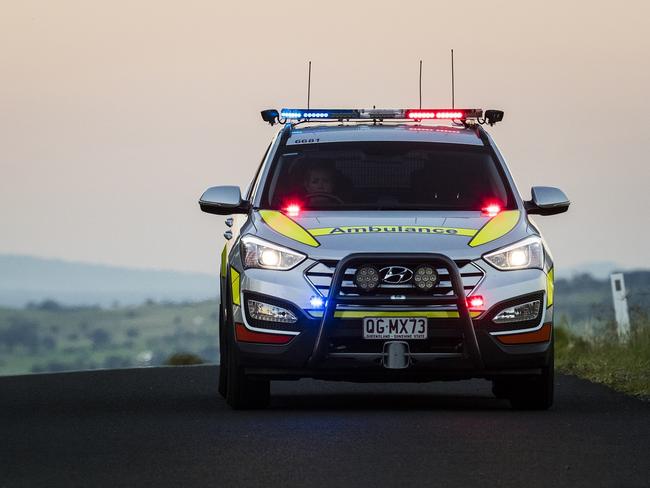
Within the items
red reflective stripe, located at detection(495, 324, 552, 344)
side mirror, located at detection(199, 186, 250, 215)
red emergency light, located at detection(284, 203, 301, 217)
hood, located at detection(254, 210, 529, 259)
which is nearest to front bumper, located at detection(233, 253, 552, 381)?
red reflective stripe, located at detection(495, 324, 552, 344)

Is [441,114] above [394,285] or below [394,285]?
above

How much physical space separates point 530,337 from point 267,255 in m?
1.88

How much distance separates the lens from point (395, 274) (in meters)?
12.8

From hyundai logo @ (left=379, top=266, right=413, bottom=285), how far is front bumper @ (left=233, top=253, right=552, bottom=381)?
0.29 ft

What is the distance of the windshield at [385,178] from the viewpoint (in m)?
13.7

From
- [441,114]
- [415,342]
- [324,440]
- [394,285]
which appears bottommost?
[324,440]

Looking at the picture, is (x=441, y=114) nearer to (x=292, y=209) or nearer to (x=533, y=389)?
(x=292, y=209)

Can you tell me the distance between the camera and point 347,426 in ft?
39.1

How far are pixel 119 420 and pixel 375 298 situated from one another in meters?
1.89

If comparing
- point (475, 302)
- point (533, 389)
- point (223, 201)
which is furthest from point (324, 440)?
point (223, 201)

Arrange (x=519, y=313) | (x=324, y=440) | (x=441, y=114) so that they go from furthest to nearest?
(x=441, y=114), (x=519, y=313), (x=324, y=440)

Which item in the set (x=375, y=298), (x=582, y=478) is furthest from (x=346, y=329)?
(x=582, y=478)

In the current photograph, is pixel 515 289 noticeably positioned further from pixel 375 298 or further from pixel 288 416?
pixel 288 416

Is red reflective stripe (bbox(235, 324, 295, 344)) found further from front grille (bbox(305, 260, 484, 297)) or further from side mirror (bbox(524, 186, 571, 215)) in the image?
side mirror (bbox(524, 186, 571, 215))
